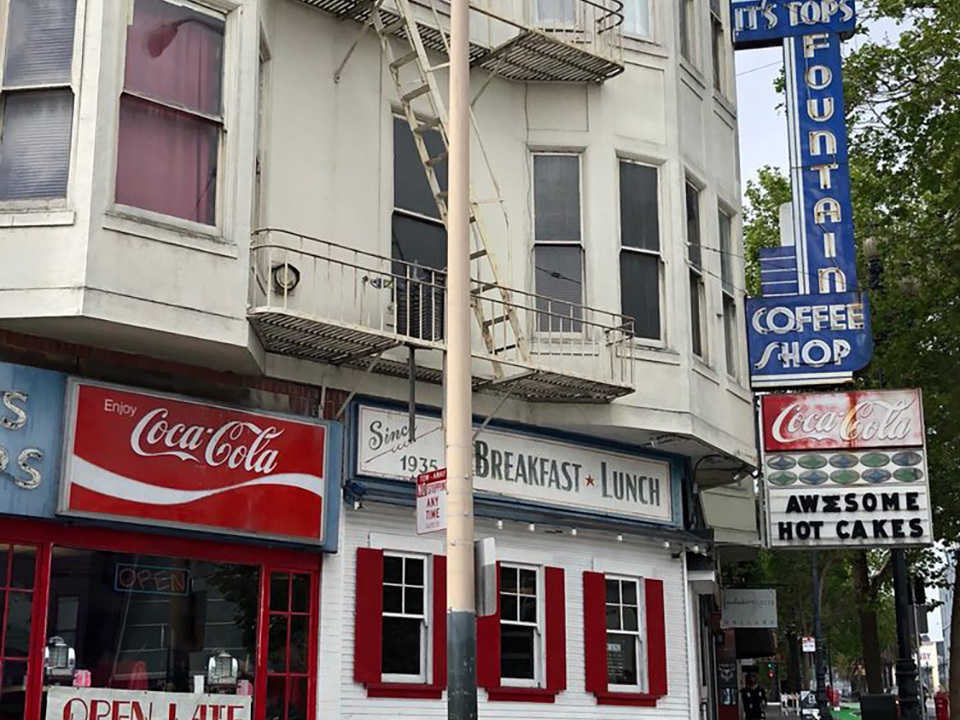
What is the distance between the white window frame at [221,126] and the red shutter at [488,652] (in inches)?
213

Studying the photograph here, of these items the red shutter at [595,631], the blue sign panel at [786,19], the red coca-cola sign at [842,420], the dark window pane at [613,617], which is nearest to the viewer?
the red shutter at [595,631]

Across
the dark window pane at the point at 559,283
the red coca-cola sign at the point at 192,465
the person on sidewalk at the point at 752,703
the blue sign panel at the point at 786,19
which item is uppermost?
the blue sign panel at the point at 786,19

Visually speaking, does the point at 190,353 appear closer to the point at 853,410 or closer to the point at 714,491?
the point at 853,410

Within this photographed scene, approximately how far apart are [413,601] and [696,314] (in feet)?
19.6

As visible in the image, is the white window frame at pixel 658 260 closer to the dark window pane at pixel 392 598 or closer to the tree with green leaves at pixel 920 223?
the dark window pane at pixel 392 598

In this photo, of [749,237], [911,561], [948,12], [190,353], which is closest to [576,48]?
[190,353]

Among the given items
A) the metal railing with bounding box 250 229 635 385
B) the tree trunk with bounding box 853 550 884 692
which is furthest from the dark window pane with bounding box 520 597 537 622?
the tree trunk with bounding box 853 550 884 692

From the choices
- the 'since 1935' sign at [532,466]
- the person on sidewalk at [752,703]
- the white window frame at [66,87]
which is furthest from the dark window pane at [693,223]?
the person on sidewalk at [752,703]

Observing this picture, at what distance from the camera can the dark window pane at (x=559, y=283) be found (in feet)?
53.5

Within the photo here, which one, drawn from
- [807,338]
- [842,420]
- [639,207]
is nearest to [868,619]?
[842,420]

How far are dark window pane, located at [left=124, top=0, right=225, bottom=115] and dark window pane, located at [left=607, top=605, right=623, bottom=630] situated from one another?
7888 mm

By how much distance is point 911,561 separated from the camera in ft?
107

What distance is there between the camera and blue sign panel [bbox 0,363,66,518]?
11531 millimetres

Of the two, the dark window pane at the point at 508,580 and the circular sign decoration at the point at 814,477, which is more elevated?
the circular sign decoration at the point at 814,477
